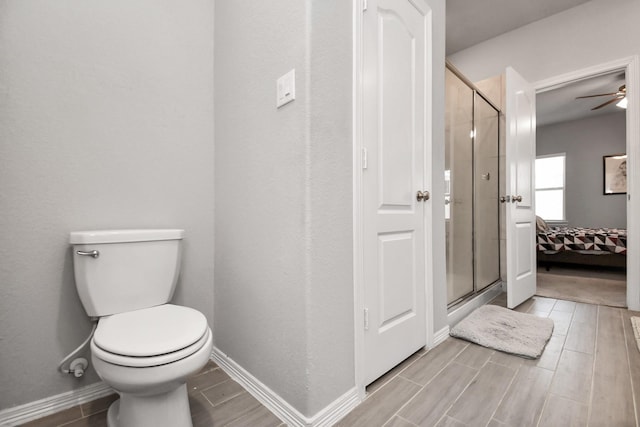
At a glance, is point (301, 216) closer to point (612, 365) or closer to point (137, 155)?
point (137, 155)

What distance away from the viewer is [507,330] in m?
1.92

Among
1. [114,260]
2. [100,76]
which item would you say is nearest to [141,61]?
[100,76]

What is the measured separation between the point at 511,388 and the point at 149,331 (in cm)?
151

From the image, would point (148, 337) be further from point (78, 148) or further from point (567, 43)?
point (567, 43)

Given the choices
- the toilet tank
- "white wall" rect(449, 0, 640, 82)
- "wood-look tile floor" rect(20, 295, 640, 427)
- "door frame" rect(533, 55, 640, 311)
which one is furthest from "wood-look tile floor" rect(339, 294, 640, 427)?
"white wall" rect(449, 0, 640, 82)

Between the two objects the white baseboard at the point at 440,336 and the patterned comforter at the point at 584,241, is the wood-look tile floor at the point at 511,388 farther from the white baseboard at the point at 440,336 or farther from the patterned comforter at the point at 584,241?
the patterned comforter at the point at 584,241

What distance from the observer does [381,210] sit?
1.38 metres

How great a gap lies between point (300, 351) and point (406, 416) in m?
0.49

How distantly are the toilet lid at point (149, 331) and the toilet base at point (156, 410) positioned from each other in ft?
0.65

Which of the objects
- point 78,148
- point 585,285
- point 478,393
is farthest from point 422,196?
point 585,285

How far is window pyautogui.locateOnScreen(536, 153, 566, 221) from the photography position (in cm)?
605

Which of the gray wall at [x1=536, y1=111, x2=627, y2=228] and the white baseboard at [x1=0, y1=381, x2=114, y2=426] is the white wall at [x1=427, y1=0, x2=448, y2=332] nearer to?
the white baseboard at [x1=0, y1=381, x2=114, y2=426]

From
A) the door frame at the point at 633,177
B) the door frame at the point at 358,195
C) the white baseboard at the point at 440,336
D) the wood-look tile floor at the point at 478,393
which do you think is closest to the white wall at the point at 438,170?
the white baseboard at the point at 440,336

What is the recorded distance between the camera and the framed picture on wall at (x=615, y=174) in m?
5.36
